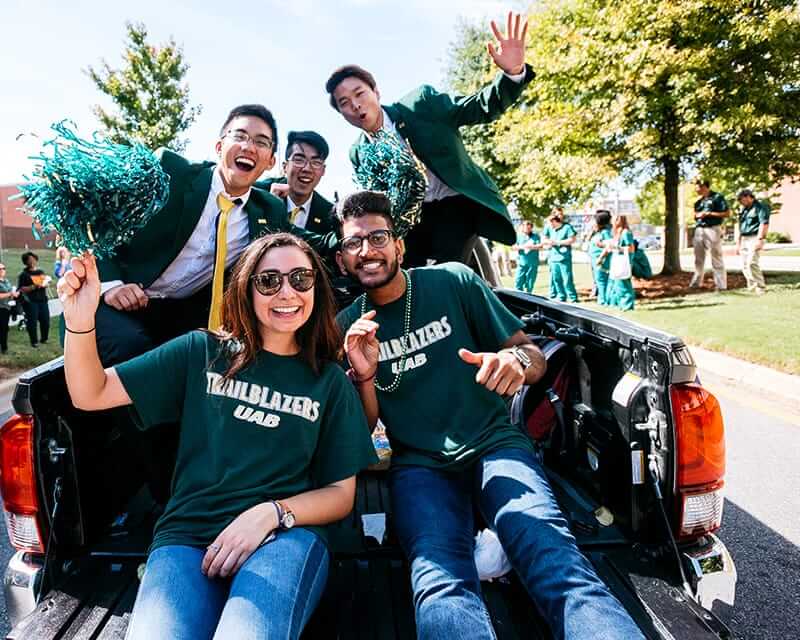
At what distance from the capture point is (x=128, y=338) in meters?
2.33

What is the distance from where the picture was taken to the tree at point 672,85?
431 inches

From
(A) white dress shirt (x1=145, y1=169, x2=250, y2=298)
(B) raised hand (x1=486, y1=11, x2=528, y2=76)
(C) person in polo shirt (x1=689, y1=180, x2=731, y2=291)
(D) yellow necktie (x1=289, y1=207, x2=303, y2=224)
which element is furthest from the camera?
(C) person in polo shirt (x1=689, y1=180, x2=731, y2=291)

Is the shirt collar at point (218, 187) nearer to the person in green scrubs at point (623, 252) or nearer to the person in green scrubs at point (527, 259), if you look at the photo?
the person in green scrubs at point (623, 252)

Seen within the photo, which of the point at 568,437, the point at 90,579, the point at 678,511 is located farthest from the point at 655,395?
the point at 90,579

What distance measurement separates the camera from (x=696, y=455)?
5.90 ft

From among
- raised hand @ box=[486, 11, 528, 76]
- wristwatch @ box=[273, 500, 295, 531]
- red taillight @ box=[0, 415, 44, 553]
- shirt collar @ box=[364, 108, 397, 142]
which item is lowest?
wristwatch @ box=[273, 500, 295, 531]

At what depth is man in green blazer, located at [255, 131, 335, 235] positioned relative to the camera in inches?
155

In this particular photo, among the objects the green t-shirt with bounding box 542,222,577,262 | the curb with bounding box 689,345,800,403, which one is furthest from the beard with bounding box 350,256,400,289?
the green t-shirt with bounding box 542,222,577,262

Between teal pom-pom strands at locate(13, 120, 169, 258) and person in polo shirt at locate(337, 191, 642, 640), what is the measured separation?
0.85 metres

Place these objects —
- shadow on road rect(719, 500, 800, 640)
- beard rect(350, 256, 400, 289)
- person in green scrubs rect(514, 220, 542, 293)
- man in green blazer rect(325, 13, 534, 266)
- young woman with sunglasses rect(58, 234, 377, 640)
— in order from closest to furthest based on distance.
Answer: young woman with sunglasses rect(58, 234, 377, 640), shadow on road rect(719, 500, 800, 640), beard rect(350, 256, 400, 289), man in green blazer rect(325, 13, 534, 266), person in green scrubs rect(514, 220, 542, 293)

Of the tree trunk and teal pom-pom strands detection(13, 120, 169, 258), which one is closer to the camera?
teal pom-pom strands detection(13, 120, 169, 258)

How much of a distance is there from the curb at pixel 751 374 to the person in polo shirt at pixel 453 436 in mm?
4094

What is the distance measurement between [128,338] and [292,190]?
6.39 feet

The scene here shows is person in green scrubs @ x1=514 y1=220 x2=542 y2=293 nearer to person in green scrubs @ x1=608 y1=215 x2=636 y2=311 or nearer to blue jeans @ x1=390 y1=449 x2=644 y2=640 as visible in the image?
person in green scrubs @ x1=608 y1=215 x2=636 y2=311
